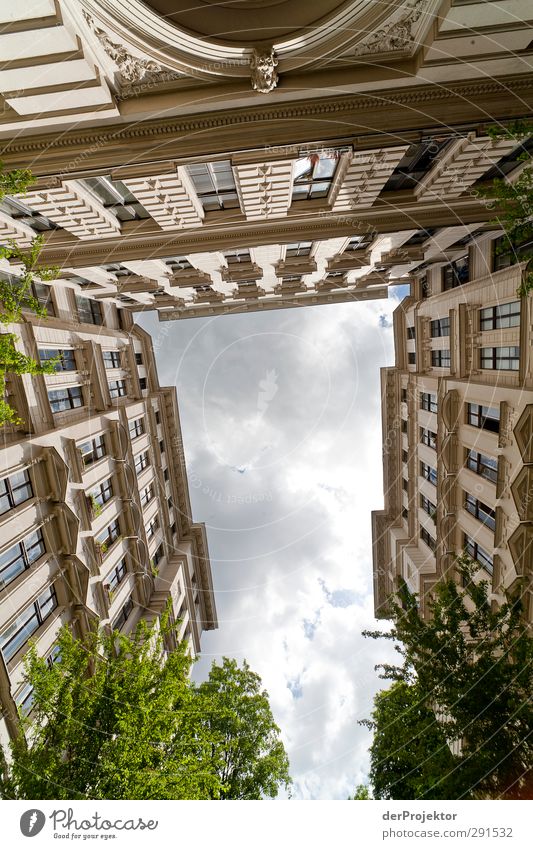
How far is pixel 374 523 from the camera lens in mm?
35781

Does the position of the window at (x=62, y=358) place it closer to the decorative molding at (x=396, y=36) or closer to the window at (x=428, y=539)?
the decorative molding at (x=396, y=36)

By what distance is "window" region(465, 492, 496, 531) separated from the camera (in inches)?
798

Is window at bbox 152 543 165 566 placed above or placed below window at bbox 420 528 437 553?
below

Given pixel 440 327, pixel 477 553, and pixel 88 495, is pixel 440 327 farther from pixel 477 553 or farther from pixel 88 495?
pixel 88 495

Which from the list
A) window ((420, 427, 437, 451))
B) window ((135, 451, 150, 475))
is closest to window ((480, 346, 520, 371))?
window ((420, 427, 437, 451))

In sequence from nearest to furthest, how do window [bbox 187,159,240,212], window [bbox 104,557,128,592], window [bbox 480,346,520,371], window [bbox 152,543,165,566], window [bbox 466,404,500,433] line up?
window [bbox 187,159,240,212] < window [bbox 480,346,520,371] < window [bbox 466,404,500,433] < window [bbox 104,557,128,592] < window [bbox 152,543,165,566]

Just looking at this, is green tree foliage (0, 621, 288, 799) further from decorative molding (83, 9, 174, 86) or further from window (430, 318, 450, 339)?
window (430, 318, 450, 339)

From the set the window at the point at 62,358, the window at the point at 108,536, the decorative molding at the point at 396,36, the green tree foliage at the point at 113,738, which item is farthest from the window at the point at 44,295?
the decorative molding at the point at 396,36

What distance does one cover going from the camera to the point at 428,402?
28.1 m

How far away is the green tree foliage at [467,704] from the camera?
11.0m

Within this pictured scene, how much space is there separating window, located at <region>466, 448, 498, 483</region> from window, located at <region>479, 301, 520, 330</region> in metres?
7.53

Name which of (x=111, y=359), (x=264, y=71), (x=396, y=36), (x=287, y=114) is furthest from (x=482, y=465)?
(x=111, y=359)

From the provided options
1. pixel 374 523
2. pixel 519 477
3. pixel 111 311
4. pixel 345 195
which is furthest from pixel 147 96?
pixel 374 523
